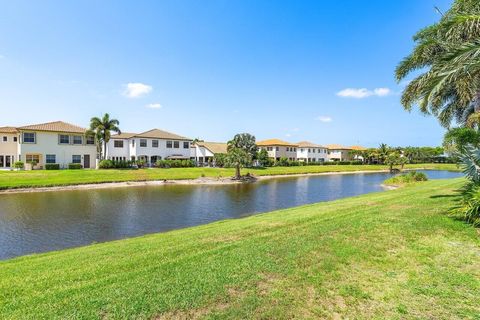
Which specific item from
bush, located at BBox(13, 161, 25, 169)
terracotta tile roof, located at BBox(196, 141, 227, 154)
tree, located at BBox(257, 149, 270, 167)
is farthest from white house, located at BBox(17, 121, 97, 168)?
tree, located at BBox(257, 149, 270, 167)

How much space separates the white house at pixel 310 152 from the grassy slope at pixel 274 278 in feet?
273

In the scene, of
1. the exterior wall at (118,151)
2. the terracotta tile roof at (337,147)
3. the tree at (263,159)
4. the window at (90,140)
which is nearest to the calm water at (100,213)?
the window at (90,140)

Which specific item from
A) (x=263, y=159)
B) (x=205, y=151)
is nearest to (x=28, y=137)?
(x=205, y=151)

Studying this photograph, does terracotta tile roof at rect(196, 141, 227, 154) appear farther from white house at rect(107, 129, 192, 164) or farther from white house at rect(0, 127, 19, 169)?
white house at rect(0, 127, 19, 169)

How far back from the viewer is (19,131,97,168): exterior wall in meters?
45.7

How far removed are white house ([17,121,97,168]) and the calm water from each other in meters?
19.2

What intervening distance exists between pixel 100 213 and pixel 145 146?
3871 cm

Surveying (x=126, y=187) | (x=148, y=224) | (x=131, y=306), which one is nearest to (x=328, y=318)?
(x=131, y=306)

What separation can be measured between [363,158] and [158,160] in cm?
7770

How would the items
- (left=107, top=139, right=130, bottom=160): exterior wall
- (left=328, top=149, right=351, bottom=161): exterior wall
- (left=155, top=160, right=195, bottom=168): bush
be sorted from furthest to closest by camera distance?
1. (left=328, top=149, right=351, bottom=161): exterior wall
2. (left=107, top=139, right=130, bottom=160): exterior wall
3. (left=155, top=160, right=195, bottom=168): bush

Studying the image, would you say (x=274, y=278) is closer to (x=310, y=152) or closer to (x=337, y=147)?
(x=310, y=152)

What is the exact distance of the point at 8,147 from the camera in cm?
4803

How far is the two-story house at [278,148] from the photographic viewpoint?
84.2 meters

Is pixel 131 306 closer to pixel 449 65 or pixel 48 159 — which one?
pixel 449 65
